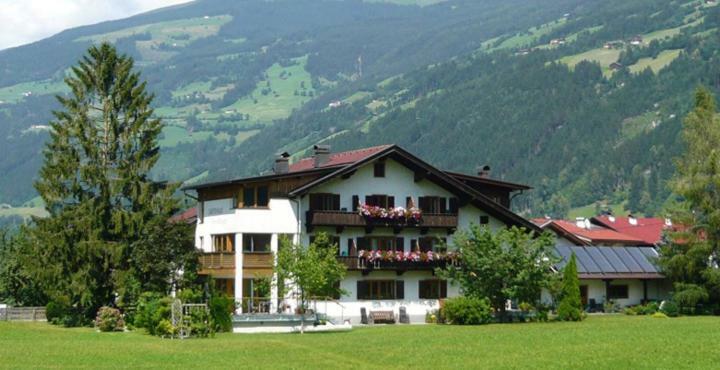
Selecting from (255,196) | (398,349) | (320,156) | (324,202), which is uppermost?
(320,156)

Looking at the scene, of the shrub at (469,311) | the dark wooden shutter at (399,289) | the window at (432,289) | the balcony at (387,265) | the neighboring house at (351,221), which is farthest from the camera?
the window at (432,289)

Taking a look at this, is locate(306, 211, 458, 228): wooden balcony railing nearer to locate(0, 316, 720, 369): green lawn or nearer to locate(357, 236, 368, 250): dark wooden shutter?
locate(357, 236, 368, 250): dark wooden shutter

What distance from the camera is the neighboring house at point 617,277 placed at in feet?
251

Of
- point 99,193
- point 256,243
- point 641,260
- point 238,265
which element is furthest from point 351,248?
point 641,260

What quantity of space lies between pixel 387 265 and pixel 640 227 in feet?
150

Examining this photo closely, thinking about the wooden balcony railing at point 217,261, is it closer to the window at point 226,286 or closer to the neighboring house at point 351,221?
the neighboring house at point 351,221

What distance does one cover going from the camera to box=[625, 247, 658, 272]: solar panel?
77.9 m

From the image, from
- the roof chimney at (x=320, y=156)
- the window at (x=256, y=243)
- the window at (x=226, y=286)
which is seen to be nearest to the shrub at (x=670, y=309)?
the roof chimney at (x=320, y=156)

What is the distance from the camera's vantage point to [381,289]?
69.6m

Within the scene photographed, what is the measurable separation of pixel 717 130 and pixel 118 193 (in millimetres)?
36322

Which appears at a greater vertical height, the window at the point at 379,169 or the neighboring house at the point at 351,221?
the window at the point at 379,169

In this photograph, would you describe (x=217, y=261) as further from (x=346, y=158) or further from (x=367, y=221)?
(x=346, y=158)

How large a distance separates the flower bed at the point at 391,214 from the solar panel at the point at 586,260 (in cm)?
1309

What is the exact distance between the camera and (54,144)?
6725 centimetres
